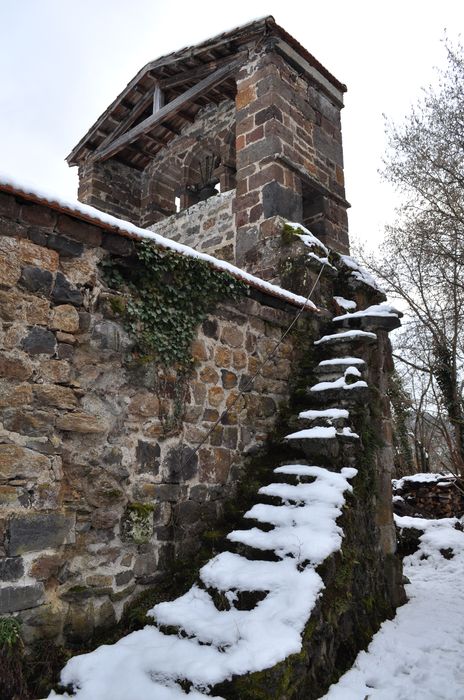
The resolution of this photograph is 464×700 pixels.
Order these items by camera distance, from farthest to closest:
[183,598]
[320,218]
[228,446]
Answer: [320,218]
[228,446]
[183,598]

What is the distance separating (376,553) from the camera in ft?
14.4

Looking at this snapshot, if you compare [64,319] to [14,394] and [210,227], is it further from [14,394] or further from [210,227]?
[210,227]

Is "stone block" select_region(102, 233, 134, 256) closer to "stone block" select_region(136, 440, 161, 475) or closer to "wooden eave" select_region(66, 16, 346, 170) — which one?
"stone block" select_region(136, 440, 161, 475)

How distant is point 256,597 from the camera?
3.09 m

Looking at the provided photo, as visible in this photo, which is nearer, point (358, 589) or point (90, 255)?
point (90, 255)

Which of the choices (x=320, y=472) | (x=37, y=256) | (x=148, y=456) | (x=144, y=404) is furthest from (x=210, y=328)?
(x=37, y=256)

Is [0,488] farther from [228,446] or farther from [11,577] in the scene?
[228,446]

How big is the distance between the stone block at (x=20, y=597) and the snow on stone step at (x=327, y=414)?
2.55 meters

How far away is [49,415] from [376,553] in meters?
3.03

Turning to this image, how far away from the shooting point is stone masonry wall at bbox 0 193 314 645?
9.43 ft

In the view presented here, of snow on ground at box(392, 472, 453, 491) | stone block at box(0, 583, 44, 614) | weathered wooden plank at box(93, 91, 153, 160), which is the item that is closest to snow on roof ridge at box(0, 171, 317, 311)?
stone block at box(0, 583, 44, 614)

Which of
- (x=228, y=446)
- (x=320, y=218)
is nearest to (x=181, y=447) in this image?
(x=228, y=446)

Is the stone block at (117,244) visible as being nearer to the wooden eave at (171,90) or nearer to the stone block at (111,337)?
the stone block at (111,337)

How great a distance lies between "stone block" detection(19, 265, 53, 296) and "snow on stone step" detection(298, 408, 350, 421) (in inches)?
97.9
